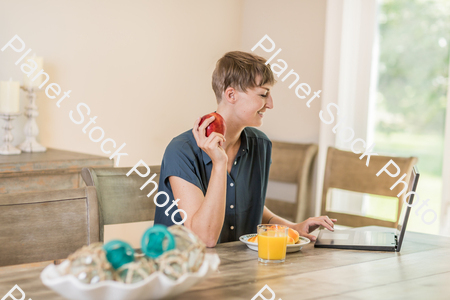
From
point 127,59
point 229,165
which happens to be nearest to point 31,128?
point 127,59

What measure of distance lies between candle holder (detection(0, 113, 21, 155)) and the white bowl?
1548 mm

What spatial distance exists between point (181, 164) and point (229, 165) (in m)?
0.23

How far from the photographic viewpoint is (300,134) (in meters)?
3.15

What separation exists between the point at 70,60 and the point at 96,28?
243mm

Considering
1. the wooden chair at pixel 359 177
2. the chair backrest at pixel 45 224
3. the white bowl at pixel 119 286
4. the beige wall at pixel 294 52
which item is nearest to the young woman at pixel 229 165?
the chair backrest at pixel 45 224

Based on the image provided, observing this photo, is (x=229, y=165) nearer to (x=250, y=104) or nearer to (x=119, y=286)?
(x=250, y=104)

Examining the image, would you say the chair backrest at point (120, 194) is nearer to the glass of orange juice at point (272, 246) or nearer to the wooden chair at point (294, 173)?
the glass of orange juice at point (272, 246)

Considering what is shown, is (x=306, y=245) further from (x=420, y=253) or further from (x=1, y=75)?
(x=1, y=75)

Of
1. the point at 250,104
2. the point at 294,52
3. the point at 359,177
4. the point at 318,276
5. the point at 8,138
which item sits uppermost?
the point at 294,52

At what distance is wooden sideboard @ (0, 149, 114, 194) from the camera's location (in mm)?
1869

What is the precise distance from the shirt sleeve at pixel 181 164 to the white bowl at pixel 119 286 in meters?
0.71

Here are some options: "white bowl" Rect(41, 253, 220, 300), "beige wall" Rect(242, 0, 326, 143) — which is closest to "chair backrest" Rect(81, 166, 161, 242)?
"white bowl" Rect(41, 253, 220, 300)

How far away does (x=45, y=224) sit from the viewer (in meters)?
1.23

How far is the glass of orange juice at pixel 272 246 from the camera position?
3.84 ft
